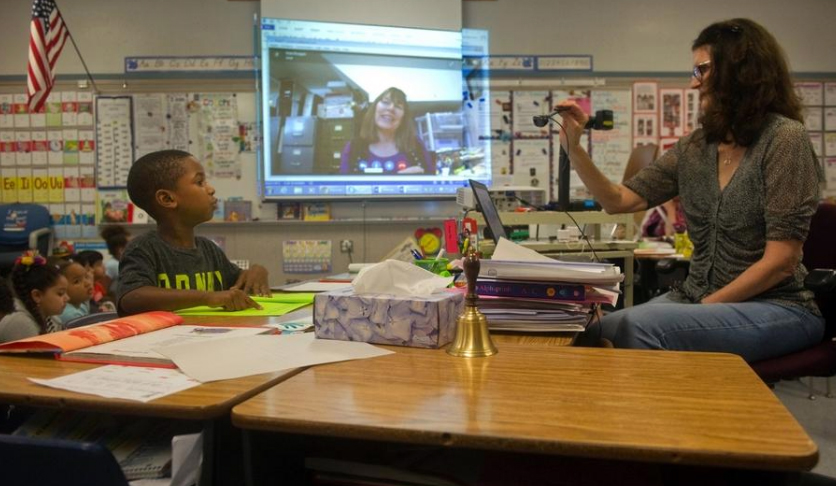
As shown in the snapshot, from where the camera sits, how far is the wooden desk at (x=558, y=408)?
0.58 m

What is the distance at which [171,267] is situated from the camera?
174cm

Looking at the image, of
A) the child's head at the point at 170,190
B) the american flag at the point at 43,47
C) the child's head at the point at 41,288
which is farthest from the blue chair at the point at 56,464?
the american flag at the point at 43,47

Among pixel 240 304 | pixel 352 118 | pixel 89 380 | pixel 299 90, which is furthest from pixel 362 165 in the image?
pixel 89 380

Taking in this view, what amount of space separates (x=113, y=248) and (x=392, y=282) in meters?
3.47

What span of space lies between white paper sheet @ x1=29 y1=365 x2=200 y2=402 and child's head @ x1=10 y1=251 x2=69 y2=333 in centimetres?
214

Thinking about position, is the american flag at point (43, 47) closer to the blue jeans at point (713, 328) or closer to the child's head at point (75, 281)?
the child's head at point (75, 281)

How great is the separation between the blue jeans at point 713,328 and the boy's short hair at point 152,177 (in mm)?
1218

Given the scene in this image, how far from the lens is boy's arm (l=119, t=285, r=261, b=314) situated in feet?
4.80

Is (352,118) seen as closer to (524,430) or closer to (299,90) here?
(299,90)

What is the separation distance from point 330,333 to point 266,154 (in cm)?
339

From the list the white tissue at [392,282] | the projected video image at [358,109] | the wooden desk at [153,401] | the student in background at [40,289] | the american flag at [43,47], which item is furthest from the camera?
the projected video image at [358,109]

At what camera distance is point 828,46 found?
449cm

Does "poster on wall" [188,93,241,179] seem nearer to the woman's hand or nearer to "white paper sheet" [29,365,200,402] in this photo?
the woman's hand

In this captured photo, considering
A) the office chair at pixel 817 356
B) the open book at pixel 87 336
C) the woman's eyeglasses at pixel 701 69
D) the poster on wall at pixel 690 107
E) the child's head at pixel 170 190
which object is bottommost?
the office chair at pixel 817 356
